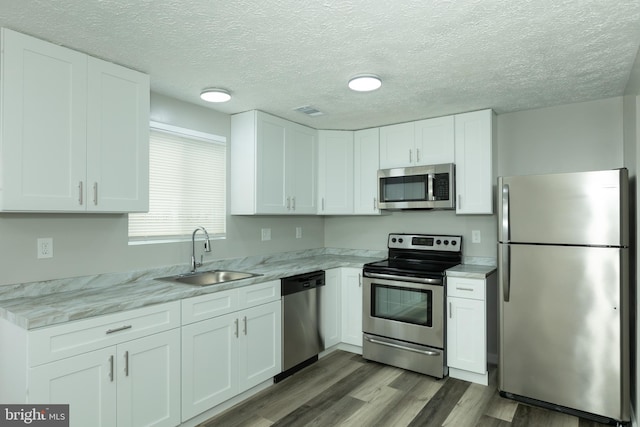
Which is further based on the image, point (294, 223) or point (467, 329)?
point (294, 223)

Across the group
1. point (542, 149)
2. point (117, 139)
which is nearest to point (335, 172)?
point (542, 149)

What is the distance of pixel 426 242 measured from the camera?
3871mm

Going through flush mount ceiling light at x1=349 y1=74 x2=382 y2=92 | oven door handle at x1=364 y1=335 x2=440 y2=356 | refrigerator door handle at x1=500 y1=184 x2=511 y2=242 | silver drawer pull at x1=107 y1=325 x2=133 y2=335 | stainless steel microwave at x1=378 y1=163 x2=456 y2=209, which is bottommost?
oven door handle at x1=364 y1=335 x2=440 y2=356

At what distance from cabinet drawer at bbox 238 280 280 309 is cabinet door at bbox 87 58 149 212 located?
90 cm

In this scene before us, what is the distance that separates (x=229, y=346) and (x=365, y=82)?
6.68 feet

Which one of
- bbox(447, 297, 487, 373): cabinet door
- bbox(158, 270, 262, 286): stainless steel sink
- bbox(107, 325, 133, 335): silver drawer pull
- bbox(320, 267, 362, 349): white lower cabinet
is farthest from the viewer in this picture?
bbox(320, 267, 362, 349): white lower cabinet

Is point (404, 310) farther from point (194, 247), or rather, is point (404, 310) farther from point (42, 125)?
point (42, 125)

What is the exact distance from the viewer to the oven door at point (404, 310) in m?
3.19

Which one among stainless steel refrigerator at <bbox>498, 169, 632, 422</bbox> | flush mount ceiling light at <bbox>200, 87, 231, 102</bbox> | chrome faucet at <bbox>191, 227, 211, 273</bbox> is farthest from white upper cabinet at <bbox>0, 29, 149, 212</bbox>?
stainless steel refrigerator at <bbox>498, 169, 632, 422</bbox>

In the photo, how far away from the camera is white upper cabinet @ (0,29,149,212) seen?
1927mm

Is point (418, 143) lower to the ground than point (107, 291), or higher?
higher

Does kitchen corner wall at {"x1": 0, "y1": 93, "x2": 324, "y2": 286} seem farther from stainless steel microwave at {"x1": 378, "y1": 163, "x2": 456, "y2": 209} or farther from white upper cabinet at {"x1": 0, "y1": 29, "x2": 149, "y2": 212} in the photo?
stainless steel microwave at {"x1": 378, "y1": 163, "x2": 456, "y2": 209}

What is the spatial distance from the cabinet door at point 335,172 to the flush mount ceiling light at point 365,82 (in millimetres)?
1487

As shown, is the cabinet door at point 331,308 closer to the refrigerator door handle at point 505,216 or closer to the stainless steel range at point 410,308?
the stainless steel range at point 410,308
